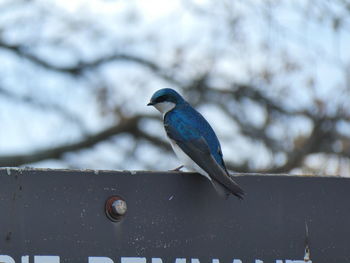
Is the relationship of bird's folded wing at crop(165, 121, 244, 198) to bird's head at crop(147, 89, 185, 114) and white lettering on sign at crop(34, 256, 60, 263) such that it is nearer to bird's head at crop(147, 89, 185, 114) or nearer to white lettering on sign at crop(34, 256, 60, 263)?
bird's head at crop(147, 89, 185, 114)

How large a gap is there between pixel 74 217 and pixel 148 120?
24.0ft

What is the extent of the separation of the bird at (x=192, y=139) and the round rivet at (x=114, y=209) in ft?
1.62

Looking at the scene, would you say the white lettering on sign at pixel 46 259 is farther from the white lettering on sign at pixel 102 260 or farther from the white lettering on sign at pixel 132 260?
the white lettering on sign at pixel 132 260

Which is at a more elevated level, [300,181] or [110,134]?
[110,134]

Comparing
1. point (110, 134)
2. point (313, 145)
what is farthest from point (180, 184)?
point (110, 134)

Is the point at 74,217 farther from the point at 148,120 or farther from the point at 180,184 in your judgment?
the point at 148,120

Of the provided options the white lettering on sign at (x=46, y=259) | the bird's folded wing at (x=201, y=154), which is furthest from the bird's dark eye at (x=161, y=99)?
the white lettering on sign at (x=46, y=259)

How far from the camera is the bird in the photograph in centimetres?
439

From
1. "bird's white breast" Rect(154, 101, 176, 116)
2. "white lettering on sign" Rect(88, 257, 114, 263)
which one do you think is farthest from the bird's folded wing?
"white lettering on sign" Rect(88, 257, 114, 263)

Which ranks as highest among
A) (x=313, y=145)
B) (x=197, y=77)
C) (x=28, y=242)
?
(x=197, y=77)

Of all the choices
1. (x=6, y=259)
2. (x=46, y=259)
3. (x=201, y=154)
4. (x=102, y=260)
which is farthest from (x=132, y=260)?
(x=201, y=154)

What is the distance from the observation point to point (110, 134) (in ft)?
35.7

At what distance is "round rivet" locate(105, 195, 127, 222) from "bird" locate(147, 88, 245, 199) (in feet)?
1.62

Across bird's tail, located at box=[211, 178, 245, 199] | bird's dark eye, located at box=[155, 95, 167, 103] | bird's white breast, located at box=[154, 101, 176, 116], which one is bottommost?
bird's tail, located at box=[211, 178, 245, 199]
